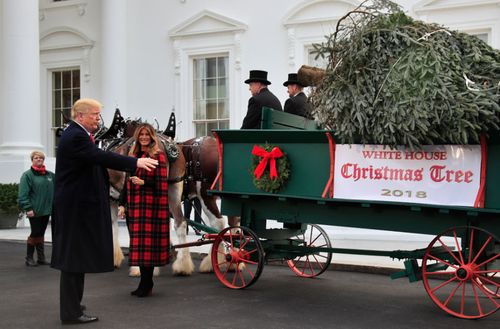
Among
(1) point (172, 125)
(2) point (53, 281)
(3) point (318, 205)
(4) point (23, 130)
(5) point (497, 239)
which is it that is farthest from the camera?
(4) point (23, 130)

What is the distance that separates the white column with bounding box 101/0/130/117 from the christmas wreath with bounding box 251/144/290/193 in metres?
9.21

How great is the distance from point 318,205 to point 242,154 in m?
1.07

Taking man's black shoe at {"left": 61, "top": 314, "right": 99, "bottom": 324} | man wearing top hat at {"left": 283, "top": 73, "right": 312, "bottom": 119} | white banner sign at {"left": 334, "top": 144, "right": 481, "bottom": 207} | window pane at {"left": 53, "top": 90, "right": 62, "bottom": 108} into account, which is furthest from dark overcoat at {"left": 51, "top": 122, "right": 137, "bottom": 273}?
window pane at {"left": 53, "top": 90, "right": 62, "bottom": 108}

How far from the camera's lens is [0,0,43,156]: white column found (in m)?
15.5

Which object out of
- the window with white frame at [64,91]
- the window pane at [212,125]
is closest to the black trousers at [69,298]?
the window pane at [212,125]

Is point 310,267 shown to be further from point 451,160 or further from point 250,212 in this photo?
point 451,160

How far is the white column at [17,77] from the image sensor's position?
15477 mm

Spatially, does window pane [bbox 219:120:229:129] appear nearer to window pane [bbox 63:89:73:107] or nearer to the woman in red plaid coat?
window pane [bbox 63:89:73:107]

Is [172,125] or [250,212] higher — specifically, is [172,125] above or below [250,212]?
above

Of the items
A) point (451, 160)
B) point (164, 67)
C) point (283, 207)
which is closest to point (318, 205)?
point (283, 207)

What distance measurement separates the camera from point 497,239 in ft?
20.1

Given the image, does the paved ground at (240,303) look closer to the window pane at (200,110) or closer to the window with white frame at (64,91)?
the window pane at (200,110)

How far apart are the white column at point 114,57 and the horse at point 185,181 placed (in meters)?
6.48

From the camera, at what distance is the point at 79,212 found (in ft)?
20.2
